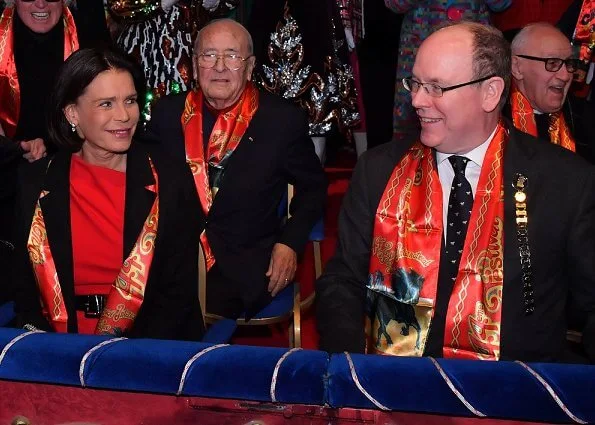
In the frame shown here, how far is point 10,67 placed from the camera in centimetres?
419

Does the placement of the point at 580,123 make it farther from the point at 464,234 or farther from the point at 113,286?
the point at 113,286

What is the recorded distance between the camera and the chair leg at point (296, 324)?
3404 mm

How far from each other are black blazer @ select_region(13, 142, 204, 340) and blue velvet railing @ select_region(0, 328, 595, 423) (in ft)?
3.82

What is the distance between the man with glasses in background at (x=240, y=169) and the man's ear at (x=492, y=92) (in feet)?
3.95

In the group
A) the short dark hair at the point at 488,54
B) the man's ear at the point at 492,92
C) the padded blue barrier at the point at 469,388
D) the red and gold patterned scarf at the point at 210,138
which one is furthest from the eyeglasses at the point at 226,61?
the padded blue barrier at the point at 469,388

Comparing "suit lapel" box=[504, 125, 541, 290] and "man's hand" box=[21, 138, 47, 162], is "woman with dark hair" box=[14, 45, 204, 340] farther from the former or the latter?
"suit lapel" box=[504, 125, 541, 290]

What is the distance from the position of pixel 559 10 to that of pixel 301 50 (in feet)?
4.39

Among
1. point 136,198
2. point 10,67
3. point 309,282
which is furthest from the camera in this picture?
point 309,282

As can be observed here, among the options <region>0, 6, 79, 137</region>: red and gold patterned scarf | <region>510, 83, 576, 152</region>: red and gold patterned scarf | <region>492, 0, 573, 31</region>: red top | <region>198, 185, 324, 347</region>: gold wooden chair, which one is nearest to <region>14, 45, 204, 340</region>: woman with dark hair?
<region>198, 185, 324, 347</region>: gold wooden chair

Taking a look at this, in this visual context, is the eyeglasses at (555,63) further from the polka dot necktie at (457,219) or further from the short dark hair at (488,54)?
the polka dot necktie at (457,219)

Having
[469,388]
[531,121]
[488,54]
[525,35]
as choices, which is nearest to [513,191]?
[488,54]

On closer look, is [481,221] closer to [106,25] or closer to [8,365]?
[8,365]

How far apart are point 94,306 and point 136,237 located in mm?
264

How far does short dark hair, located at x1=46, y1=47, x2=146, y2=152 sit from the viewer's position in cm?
299
